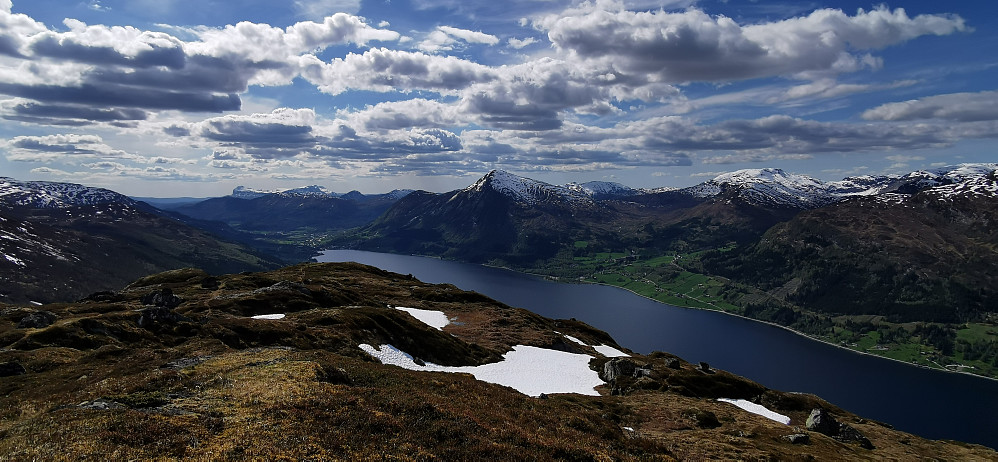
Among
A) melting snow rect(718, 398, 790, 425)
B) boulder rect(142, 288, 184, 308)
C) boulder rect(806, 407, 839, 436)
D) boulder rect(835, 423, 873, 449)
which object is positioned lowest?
melting snow rect(718, 398, 790, 425)

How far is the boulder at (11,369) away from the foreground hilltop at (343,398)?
92 mm

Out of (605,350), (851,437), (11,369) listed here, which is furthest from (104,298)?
(851,437)

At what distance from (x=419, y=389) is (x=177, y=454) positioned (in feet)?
50.1

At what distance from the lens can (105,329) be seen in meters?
43.9

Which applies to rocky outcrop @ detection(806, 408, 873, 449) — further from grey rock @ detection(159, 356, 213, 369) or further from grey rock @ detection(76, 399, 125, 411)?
grey rock @ detection(76, 399, 125, 411)

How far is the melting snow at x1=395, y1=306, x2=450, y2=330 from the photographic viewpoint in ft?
282

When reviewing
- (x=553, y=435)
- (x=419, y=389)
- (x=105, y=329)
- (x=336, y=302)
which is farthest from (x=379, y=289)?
(x=553, y=435)

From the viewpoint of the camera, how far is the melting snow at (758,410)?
57031 mm

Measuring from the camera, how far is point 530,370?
6216 centimetres

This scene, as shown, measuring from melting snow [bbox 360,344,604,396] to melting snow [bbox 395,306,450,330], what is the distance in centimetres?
1896

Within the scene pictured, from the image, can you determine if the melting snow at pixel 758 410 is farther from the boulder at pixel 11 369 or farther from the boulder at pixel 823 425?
the boulder at pixel 11 369

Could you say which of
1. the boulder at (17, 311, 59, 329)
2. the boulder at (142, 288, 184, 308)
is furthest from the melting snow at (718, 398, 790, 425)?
the boulder at (17, 311, 59, 329)

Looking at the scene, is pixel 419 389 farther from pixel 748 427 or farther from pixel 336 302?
pixel 336 302

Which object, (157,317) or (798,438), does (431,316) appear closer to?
(157,317)
